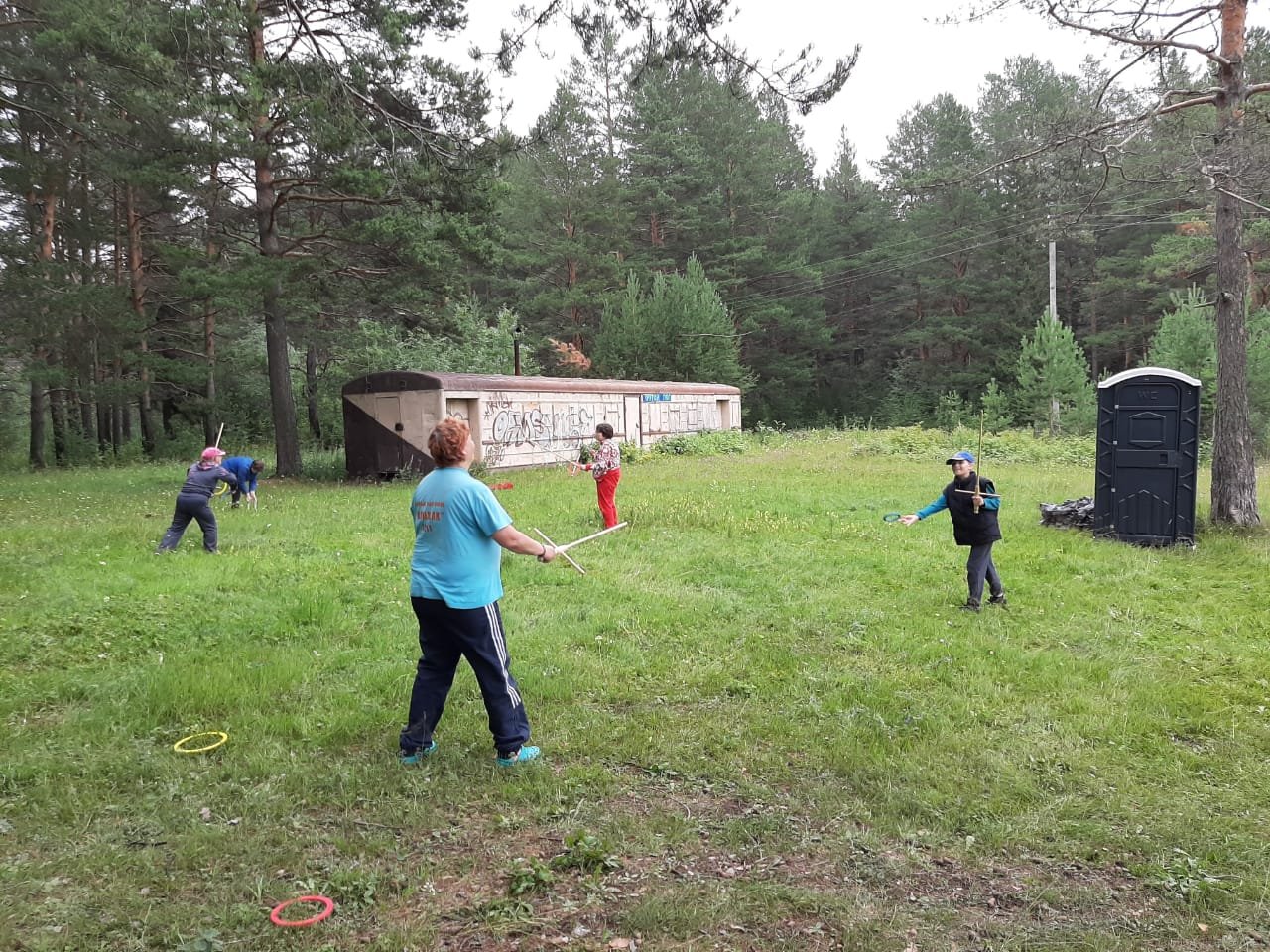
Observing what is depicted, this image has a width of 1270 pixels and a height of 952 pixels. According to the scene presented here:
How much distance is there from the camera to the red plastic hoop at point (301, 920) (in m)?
3.07

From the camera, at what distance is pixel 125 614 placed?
7113 mm

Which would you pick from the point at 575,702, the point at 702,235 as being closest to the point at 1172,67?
the point at 575,702

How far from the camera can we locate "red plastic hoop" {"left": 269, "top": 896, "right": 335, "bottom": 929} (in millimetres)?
3074

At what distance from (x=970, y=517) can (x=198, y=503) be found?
8.36 metres

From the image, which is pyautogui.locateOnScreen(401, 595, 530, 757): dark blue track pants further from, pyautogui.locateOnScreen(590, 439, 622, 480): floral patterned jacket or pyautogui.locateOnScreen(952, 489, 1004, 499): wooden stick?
pyautogui.locateOnScreen(590, 439, 622, 480): floral patterned jacket

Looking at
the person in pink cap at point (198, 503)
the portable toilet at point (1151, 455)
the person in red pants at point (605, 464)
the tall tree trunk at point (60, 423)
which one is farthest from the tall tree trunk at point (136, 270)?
the portable toilet at point (1151, 455)

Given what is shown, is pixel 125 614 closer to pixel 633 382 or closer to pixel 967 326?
pixel 633 382

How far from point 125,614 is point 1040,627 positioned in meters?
7.84

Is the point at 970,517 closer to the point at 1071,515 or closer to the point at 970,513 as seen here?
the point at 970,513

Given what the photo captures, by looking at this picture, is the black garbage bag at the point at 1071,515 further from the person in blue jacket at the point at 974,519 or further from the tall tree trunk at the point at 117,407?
the tall tree trunk at the point at 117,407

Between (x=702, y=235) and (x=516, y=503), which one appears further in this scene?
(x=702, y=235)

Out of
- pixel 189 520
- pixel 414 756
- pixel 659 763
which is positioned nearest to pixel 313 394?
pixel 189 520

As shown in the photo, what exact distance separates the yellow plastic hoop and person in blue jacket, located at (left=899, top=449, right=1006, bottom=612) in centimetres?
548

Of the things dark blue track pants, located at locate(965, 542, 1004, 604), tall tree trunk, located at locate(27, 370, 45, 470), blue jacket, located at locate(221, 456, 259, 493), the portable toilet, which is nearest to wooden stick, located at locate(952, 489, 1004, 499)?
dark blue track pants, located at locate(965, 542, 1004, 604)
